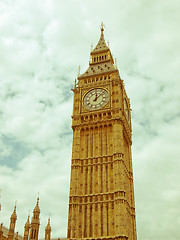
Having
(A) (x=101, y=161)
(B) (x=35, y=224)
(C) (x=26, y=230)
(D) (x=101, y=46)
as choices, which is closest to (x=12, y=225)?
(B) (x=35, y=224)

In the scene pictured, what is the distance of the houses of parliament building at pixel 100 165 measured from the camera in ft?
165

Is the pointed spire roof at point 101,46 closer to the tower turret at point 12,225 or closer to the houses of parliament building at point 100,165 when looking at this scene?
the houses of parliament building at point 100,165

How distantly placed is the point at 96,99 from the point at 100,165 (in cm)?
1402

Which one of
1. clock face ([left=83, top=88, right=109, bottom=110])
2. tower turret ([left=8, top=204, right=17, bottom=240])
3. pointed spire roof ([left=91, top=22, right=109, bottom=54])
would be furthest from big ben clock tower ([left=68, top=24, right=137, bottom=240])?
tower turret ([left=8, top=204, right=17, bottom=240])

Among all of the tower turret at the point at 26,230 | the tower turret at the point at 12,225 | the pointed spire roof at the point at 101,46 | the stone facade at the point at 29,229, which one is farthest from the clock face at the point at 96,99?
the tower turret at the point at 26,230

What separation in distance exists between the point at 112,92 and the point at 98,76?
5.88 m

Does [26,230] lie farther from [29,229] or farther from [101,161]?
[101,161]

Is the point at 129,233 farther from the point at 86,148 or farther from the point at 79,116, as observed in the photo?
the point at 79,116

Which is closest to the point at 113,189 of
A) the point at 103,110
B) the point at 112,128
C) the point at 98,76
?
the point at 112,128

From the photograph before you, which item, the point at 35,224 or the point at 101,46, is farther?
the point at 101,46

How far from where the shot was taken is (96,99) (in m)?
62.8

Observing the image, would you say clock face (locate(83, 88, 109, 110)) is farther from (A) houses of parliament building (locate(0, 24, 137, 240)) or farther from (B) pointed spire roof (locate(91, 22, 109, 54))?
(B) pointed spire roof (locate(91, 22, 109, 54))

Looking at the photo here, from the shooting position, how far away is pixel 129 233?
5191 centimetres

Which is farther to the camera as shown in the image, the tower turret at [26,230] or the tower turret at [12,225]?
the tower turret at [26,230]
